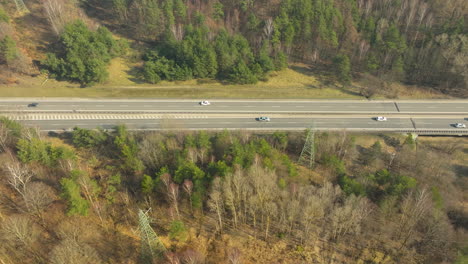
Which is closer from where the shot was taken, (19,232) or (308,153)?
(19,232)

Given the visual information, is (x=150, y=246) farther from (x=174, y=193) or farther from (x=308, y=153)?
(x=308, y=153)

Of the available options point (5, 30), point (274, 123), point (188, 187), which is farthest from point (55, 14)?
point (188, 187)

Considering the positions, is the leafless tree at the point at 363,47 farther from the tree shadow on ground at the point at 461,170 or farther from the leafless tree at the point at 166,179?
the leafless tree at the point at 166,179

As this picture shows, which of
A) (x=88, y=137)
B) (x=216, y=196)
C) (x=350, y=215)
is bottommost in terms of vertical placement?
(x=350, y=215)

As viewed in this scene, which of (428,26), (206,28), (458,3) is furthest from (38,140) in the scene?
(458,3)

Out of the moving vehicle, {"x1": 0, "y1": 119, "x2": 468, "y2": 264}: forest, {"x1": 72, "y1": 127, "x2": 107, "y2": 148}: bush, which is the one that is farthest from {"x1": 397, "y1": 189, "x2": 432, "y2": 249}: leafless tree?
{"x1": 72, "y1": 127, "x2": 107, "y2": 148}: bush
